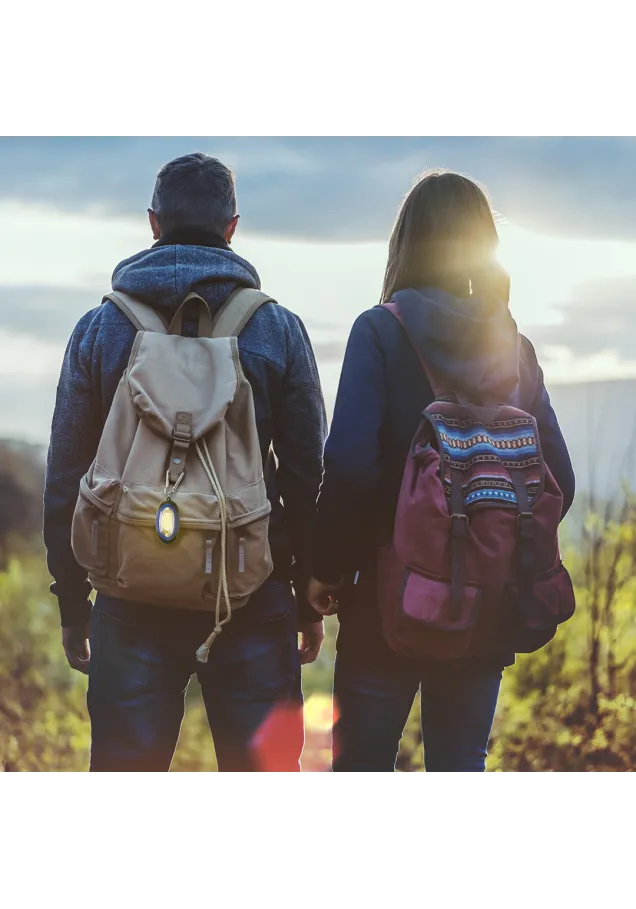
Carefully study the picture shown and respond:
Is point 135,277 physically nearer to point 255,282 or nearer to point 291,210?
point 255,282

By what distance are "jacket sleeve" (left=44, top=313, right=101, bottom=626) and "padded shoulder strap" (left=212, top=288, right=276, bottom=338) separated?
11.3 inches

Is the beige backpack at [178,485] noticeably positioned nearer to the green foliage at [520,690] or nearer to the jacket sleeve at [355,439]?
the jacket sleeve at [355,439]

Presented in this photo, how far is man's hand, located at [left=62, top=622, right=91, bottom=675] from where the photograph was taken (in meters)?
1.91

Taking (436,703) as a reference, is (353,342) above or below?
above

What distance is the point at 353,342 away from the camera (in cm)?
168

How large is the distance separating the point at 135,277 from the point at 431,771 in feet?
4.21

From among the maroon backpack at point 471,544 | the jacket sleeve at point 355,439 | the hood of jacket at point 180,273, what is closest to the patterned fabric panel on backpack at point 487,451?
the maroon backpack at point 471,544

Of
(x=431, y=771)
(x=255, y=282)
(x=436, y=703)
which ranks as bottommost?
(x=431, y=771)

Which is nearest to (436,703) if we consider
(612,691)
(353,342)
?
(353,342)

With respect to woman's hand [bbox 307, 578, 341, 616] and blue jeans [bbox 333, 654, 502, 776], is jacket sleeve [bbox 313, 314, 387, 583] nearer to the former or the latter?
woman's hand [bbox 307, 578, 341, 616]

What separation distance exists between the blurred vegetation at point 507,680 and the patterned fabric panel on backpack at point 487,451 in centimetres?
137

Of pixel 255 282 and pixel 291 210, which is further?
pixel 291 210

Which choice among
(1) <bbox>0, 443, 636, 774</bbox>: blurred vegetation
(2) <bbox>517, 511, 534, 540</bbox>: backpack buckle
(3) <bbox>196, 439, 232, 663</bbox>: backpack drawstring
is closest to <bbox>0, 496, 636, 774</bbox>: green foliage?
(1) <bbox>0, 443, 636, 774</bbox>: blurred vegetation

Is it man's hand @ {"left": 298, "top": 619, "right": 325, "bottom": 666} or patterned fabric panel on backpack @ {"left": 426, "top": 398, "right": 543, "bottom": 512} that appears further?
man's hand @ {"left": 298, "top": 619, "right": 325, "bottom": 666}
